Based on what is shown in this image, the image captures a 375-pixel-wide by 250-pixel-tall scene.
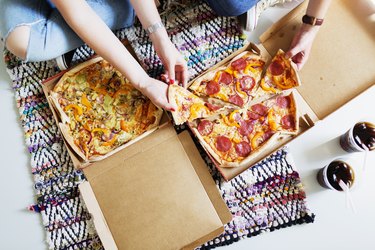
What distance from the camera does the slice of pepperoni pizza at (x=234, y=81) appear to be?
4.05ft

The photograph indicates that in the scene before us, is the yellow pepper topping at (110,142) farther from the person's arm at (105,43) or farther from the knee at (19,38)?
the knee at (19,38)

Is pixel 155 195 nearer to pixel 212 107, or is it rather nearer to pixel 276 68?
pixel 212 107

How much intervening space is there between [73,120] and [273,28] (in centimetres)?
79

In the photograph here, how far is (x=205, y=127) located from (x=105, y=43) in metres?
0.43

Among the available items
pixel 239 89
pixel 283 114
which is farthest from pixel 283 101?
pixel 239 89

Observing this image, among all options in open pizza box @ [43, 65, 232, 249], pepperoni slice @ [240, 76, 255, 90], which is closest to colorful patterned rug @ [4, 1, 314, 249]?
open pizza box @ [43, 65, 232, 249]

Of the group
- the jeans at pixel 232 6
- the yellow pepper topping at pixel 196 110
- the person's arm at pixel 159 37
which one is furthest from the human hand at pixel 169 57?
the jeans at pixel 232 6

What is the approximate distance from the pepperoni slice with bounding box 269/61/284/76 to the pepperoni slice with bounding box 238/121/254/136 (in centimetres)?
19

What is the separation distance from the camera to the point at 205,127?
1.24 metres

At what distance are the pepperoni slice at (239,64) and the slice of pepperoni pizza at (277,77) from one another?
0.27 ft

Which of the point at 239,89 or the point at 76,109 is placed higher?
the point at 76,109

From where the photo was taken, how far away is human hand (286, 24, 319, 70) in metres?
1.21

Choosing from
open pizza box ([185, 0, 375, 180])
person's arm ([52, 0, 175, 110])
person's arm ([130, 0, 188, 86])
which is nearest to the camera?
person's arm ([52, 0, 175, 110])

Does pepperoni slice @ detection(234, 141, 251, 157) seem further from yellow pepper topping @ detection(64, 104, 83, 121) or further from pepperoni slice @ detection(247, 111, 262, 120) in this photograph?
yellow pepper topping @ detection(64, 104, 83, 121)
